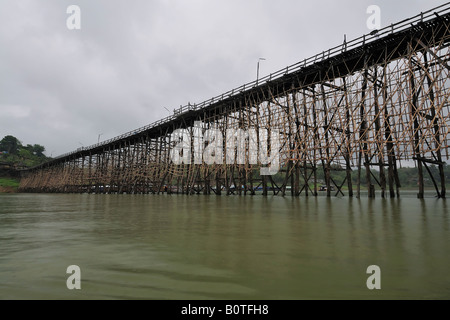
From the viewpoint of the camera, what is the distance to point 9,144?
3706 inches

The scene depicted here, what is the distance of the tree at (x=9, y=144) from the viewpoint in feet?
304

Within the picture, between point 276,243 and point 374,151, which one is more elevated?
point 374,151

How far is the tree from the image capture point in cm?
9257

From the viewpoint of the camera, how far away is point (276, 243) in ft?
12.8

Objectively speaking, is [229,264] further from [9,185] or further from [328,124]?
[9,185]

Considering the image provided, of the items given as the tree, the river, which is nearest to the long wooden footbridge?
the river

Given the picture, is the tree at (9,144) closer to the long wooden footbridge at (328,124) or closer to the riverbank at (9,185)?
the riverbank at (9,185)

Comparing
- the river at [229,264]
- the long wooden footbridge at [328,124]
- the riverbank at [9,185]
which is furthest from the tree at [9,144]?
the river at [229,264]

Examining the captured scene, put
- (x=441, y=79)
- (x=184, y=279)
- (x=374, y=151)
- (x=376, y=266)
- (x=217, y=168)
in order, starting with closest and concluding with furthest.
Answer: (x=184, y=279) < (x=376, y=266) < (x=441, y=79) < (x=374, y=151) < (x=217, y=168)

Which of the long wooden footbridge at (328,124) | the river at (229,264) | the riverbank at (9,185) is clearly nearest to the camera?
the river at (229,264)
